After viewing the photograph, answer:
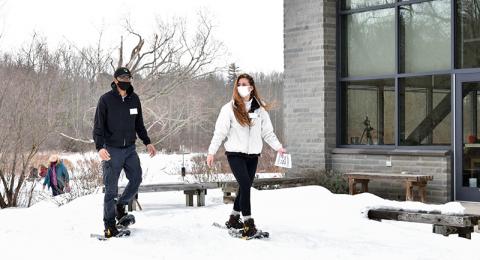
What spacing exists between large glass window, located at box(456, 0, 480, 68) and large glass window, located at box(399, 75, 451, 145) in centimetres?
47

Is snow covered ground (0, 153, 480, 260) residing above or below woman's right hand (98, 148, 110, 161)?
below

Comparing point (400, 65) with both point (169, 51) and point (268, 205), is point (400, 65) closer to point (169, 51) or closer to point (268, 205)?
point (268, 205)

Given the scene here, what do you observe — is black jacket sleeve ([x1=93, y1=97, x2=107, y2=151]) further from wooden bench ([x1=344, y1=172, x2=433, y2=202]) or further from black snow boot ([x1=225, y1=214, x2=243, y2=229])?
wooden bench ([x1=344, y1=172, x2=433, y2=202])

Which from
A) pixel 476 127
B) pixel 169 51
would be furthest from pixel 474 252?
pixel 169 51

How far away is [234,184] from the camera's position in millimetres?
12938

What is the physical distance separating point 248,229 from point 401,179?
5.56 m

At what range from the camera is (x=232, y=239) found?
7816 millimetres

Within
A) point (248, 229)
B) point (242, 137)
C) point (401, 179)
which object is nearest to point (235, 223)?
point (248, 229)

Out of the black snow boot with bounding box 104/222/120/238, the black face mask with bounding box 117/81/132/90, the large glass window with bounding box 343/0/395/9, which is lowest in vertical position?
the black snow boot with bounding box 104/222/120/238

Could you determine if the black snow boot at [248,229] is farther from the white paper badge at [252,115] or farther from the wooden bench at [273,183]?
the wooden bench at [273,183]

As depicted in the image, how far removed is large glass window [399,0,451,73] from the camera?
43.1 feet

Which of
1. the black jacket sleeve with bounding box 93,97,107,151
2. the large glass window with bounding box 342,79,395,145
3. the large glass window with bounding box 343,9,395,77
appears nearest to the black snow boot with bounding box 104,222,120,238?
the black jacket sleeve with bounding box 93,97,107,151

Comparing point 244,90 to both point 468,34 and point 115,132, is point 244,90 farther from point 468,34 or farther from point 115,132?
point 468,34

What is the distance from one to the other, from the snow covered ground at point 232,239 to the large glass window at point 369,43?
12.8ft
